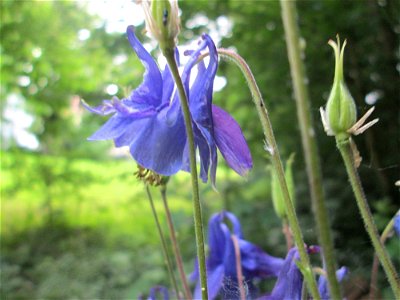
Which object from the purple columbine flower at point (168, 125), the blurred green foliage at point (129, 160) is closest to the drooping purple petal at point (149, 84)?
the purple columbine flower at point (168, 125)

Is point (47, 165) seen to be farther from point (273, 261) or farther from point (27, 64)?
point (273, 261)

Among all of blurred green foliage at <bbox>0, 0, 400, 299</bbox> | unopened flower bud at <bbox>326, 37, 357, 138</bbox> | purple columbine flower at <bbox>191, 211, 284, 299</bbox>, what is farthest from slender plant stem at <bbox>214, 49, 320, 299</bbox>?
blurred green foliage at <bbox>0, 0, 400, 299</bbox>

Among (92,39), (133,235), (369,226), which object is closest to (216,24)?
(92,39)

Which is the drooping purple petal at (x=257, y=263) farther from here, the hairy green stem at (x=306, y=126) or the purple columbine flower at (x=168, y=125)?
the hairy green stem at (x=306, y=126)

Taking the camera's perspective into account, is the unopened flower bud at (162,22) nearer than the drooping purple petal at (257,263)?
Yes

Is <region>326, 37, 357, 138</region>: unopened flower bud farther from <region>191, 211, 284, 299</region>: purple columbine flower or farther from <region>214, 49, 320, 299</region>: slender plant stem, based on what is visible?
<region>191, 211, 284, 299</region>: purple columbine flower

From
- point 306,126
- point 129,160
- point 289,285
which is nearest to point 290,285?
point 289,285
